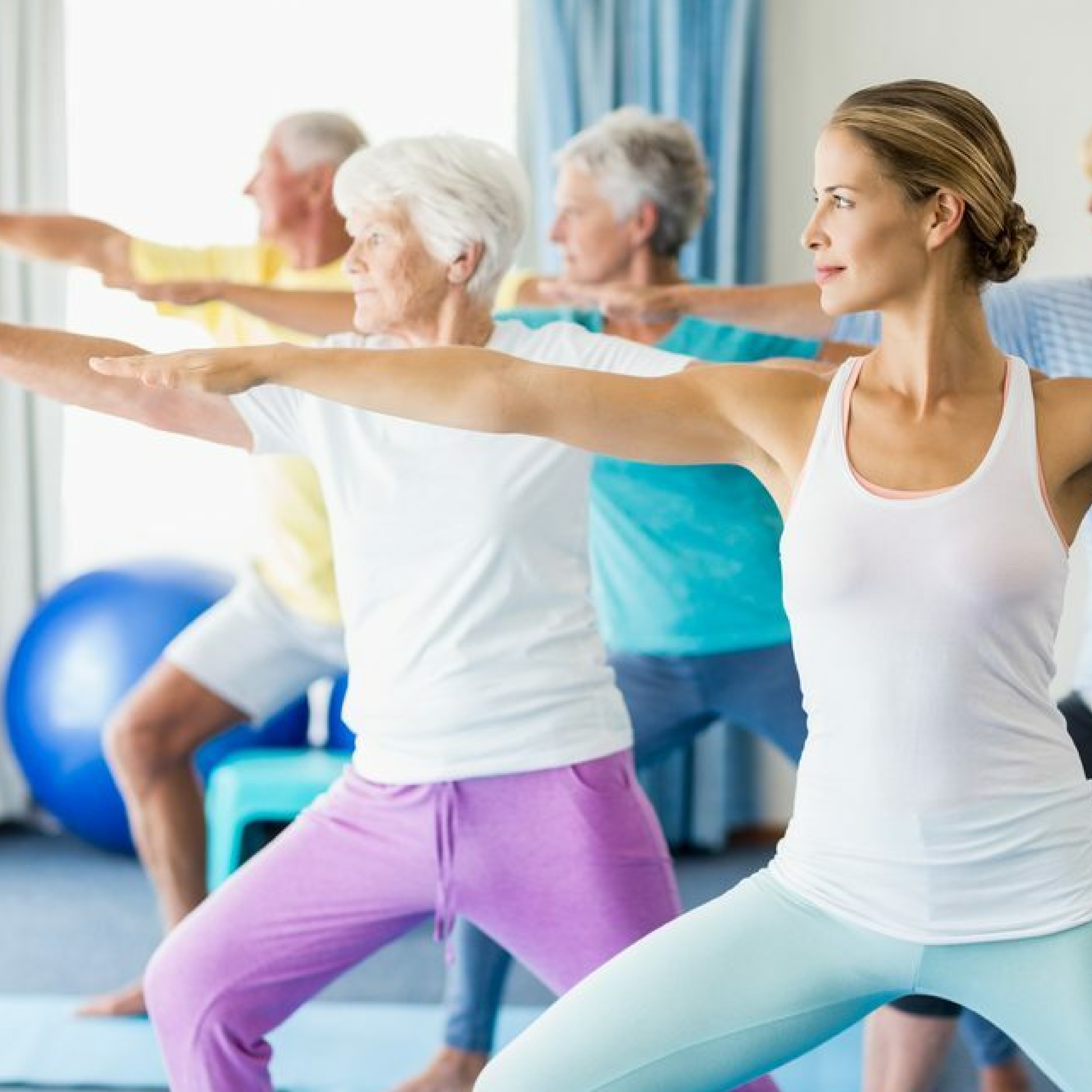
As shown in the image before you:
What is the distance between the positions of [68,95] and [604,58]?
1.41m

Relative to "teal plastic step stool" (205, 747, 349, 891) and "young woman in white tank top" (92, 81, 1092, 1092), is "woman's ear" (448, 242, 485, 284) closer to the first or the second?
"young woman in white tank top" (92, 81, 1092, 1092)

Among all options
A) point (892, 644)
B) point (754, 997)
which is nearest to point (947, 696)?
point (892, 644)

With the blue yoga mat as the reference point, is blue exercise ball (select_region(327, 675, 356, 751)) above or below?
above

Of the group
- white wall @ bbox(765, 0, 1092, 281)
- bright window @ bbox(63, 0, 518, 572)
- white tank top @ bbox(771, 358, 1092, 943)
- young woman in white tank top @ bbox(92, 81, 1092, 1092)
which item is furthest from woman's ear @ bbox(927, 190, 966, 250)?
bright window @ bbox(63, 0, 518, 572)

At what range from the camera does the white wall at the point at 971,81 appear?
4.25 meters

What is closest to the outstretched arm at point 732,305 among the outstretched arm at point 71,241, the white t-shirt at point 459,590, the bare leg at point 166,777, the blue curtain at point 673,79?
the white t-shirt at point 459,590

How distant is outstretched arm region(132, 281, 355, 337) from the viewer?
111 inches

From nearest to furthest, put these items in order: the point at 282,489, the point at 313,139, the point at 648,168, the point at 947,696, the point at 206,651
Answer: the point at 947,696, the point at 648,168, the point at 206,651, the point at 282,489, the point at 313,139

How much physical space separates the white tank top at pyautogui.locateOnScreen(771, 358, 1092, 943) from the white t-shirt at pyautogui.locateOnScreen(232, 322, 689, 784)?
0.49 metres

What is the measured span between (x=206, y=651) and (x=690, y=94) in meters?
2.06

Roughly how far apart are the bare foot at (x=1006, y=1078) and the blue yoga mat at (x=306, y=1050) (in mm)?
276

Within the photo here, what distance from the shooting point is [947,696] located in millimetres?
1688

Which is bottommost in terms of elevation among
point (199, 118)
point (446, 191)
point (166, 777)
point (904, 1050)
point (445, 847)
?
point (904, 1050)

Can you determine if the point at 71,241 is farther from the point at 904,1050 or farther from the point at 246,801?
the point at 904,1050
